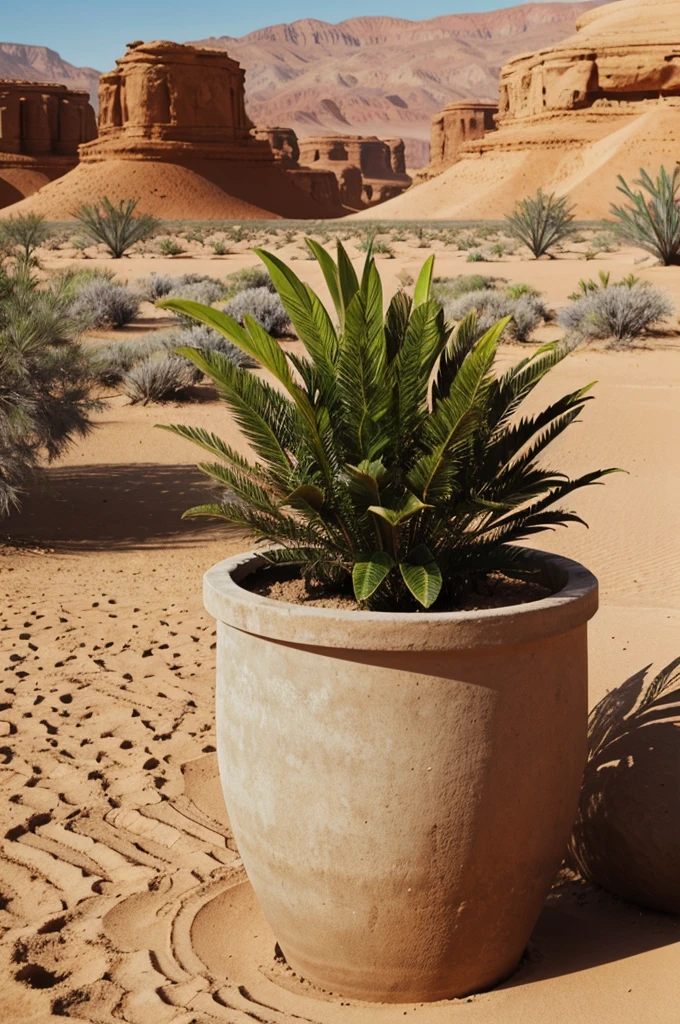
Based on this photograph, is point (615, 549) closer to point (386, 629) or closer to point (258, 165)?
point (386, 629)

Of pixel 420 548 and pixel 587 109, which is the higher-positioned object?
pixel 587 109

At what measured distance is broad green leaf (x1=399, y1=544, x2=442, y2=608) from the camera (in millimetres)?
2488

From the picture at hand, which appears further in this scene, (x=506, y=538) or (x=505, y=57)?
(x=505, y=57)

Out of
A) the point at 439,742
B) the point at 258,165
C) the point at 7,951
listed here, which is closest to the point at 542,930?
the point at 439,742

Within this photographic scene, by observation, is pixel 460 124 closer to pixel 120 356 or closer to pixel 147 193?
pixel 147 193

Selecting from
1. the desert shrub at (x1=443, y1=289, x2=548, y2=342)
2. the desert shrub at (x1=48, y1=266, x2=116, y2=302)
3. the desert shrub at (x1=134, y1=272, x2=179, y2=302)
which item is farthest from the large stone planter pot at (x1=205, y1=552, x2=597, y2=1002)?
the desert shrub at (x1=134, y1=272, x2=179, y2=302)

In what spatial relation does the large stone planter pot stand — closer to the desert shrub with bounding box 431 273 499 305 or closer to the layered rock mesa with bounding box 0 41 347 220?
the desert shrub with bounding box 431 273 499 305

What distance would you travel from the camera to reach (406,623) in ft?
7.75

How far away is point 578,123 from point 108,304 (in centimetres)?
4613

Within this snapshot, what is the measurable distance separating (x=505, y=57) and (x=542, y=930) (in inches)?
7571

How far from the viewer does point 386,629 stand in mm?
2369

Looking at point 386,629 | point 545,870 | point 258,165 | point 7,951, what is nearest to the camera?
point 386,629

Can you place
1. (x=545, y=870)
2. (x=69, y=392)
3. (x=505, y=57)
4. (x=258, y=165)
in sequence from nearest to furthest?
(x=545, y=870)
(x=69, y=392)
(x=258, y=165)
(x=505, y=57)

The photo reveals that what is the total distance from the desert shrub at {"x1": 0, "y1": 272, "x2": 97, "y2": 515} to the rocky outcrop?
9160cm
